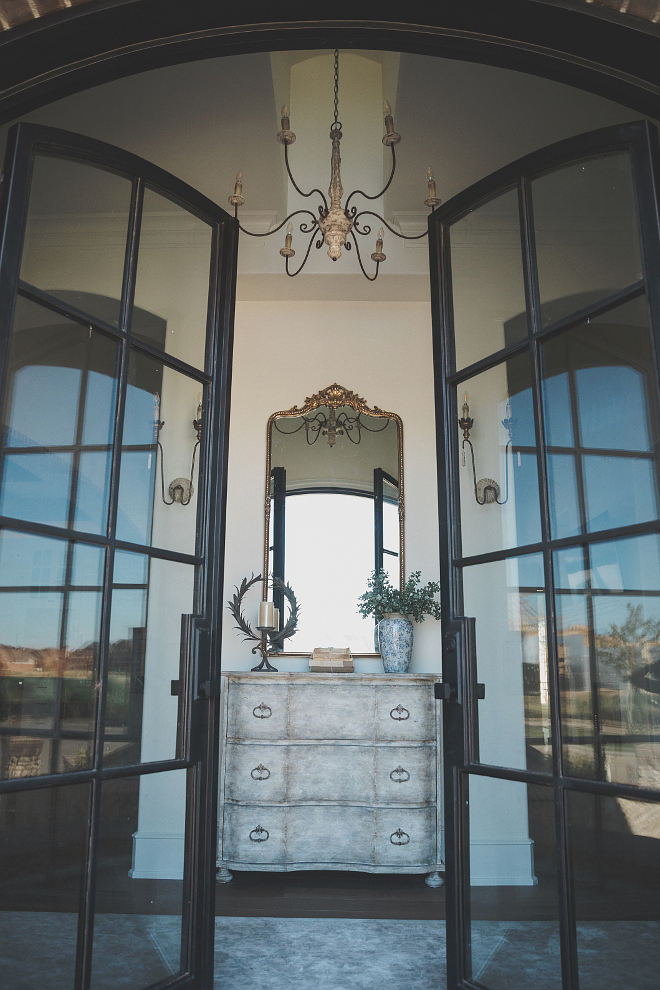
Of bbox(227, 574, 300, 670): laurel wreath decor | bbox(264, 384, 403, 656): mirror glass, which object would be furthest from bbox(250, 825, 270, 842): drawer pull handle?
bbox(264, 384, 403, 656): mirror glass

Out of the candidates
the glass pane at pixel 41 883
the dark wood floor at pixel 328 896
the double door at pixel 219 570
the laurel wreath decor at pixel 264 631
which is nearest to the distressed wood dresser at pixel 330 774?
the dark wood floor at pixel 328 896

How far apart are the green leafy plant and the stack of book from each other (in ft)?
0.93

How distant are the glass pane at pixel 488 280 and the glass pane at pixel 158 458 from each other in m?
0.94

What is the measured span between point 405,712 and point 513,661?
1.78m

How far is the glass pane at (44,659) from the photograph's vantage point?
1.86 m

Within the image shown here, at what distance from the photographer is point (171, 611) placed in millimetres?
2305

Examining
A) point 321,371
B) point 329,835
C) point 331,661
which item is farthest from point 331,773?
point 321,371

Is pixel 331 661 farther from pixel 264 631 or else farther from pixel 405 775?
pixel 405 775

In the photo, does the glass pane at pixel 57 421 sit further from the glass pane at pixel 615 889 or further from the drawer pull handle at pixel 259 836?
the drawer pull handle at pixel 259 836

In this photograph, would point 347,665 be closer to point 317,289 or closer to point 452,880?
point 452,880

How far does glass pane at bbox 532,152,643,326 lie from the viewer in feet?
6.73

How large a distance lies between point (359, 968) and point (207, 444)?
1981 mm

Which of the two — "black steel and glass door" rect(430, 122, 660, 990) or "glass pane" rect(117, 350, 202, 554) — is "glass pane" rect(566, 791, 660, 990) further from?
"glass pane" rect(117, 350, 202, 554)

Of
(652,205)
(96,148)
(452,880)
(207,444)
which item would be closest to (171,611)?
(207,444)
